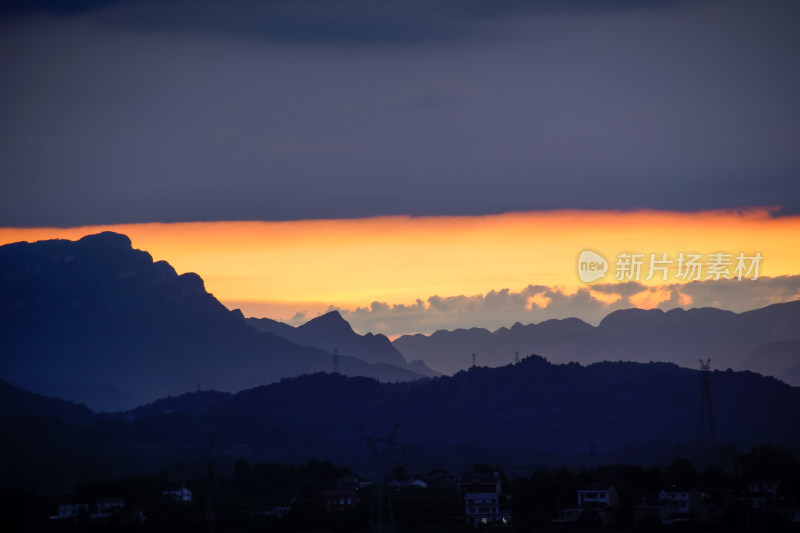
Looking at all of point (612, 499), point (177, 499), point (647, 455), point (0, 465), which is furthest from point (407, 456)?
point (612, 499)

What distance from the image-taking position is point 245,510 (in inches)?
4065

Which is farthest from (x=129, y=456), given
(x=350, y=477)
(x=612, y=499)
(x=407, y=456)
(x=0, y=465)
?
(x=612, y=499)

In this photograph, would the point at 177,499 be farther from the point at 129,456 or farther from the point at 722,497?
the point at 129,456

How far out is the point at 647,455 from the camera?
183m

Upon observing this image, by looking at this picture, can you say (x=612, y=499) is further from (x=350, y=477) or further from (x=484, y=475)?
(x=350, y=477)

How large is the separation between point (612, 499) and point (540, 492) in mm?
6765

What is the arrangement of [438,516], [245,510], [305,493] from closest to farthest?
[438,516]
[245,510]
[305,493]

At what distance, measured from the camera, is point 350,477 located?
11750 centimetres

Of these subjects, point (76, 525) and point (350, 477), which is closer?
point (76, 525)

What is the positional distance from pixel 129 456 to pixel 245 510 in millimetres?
86756

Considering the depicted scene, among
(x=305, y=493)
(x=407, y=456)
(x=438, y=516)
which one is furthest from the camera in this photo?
(x=407, y=456)

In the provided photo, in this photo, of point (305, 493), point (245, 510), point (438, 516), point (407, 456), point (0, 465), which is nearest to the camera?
point (438, 516)

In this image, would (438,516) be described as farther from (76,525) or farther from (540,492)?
(76,525)

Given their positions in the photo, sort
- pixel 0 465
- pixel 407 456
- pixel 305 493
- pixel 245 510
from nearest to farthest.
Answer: pixel 245 510
pixel 305 493
pixel 0 465
pixel 407 456
